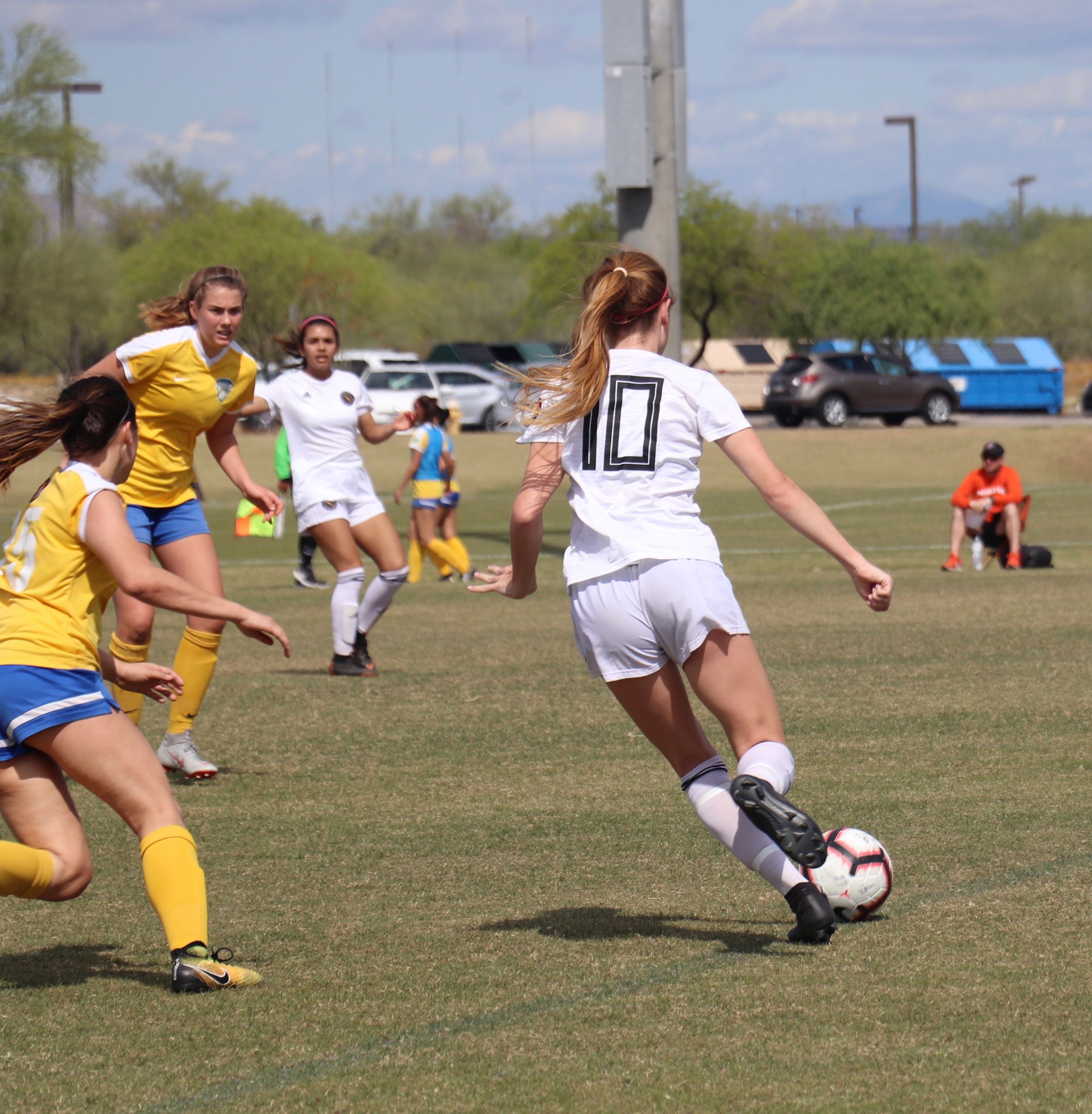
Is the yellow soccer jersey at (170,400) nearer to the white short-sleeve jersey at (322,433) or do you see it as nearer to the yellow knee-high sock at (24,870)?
the white short-sleeve jersey at (322,433)

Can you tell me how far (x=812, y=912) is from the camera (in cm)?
Answer: 438

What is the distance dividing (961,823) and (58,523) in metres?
3.45

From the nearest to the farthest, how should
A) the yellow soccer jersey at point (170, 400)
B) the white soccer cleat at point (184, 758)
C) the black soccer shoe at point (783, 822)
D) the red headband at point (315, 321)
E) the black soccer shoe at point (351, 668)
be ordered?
1. the black soccer shoe at point (783, 822)
2. the yellow soccer jersey at point (170, 400)
3. the white soccer cleat at point (184, 758)
4. the red headband at point (315, 321)
5. the black soccer shoe at point (351, 668)

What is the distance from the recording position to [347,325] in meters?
58.6

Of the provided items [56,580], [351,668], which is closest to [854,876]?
[56,580]

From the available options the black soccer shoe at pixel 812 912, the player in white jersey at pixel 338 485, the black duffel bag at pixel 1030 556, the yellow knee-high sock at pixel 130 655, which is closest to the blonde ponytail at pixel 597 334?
the black soccer shoe at pixel 812 912

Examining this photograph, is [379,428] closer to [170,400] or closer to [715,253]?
[170,400]

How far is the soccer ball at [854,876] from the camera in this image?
4.74 metres

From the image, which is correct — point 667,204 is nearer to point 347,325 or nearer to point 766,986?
point 766,986

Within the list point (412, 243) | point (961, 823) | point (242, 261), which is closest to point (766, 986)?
point (961, 823)

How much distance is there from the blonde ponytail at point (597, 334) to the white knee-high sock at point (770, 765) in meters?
1.03

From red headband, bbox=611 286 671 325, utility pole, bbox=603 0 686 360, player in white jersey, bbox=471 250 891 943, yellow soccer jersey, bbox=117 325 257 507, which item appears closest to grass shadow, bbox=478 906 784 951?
player in white jersey, bbox=471 250 891 943

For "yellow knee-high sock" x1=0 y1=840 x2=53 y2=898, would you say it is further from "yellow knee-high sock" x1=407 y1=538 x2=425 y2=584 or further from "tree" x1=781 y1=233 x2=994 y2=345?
"tree" x1=781 y1=233 x2=994 y2=345

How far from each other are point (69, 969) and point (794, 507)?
241 centimetres
